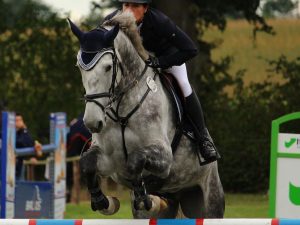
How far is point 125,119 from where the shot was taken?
22.1ft

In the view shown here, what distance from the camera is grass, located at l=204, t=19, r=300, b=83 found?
22703 millimetres

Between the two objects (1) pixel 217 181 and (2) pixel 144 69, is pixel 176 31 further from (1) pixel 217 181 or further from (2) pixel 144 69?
(1) pixel 217 181

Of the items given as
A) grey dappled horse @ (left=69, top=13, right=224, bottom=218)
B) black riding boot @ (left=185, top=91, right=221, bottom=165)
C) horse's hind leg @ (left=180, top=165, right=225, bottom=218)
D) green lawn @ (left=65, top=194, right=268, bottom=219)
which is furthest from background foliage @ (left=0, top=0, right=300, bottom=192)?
grey dappled horse @ (left=69, top=13, right=224, bottom=218)

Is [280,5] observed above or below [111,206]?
above

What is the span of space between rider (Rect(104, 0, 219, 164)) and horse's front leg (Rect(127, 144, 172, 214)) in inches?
25.1

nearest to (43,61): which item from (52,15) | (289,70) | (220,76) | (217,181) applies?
(52,15)

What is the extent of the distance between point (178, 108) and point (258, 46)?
17243 millimetres

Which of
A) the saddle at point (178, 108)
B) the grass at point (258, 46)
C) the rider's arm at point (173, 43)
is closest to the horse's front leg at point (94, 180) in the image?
the saddle at point (178, 108)

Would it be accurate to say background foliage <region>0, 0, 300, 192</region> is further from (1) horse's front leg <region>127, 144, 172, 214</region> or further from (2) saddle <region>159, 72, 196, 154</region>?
(1) horse's front leg <region>127, 144, 172, 214</region>

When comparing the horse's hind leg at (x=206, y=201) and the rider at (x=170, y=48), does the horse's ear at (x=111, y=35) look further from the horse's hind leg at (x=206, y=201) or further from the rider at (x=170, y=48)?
the horse's hind leg at (x=206, y=201)

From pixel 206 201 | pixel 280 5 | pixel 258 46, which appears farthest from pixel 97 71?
pixel 258 46

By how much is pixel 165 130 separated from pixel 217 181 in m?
1.17

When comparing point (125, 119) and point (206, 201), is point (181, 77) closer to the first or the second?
point (125, 119)

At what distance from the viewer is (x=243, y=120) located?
63.0ft
